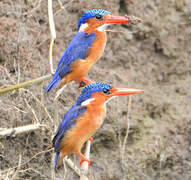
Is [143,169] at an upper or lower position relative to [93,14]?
lower

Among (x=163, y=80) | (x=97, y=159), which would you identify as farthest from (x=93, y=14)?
(x=163, y=80)

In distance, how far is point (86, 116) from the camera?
331cm

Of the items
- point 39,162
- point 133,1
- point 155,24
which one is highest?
point 133,1

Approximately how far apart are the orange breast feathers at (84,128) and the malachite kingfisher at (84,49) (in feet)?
1.54

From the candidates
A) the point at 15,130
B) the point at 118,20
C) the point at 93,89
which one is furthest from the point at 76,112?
the point at 118,20

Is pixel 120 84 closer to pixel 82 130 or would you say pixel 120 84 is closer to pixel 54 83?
pixel 54 83

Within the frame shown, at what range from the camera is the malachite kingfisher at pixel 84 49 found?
12.0ft

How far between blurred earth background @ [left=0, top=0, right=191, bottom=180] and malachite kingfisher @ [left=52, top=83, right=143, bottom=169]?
0.52 metres

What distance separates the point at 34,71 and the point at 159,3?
204cm

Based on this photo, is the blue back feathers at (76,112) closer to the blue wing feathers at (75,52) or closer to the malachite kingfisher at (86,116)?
the malachite kingfisher at (86,116)

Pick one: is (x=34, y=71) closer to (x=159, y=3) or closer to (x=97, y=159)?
(x=97, y=159)

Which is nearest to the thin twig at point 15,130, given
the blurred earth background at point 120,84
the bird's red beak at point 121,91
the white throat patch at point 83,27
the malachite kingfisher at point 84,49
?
the blurred earth background at point 120,84

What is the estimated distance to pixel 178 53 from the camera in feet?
18.2

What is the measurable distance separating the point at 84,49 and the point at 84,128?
79 cm
